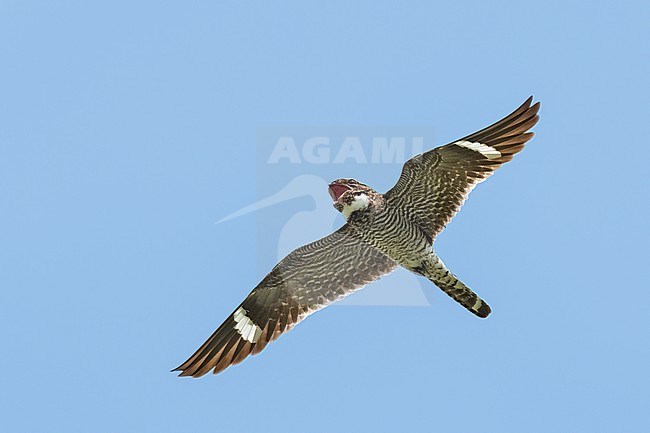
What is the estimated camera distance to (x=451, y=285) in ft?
49.3

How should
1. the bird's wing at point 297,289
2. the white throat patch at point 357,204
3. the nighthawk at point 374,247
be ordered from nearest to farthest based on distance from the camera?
→ the white throat patch at point 357,204, the nighthawk at point 374,247, the bird's wing at point 297,289

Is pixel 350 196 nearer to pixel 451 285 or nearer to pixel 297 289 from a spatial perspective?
pixel 297 289

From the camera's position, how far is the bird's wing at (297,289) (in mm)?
15781

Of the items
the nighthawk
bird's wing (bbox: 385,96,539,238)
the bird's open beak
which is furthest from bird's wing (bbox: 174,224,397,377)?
bird's wing (bbox: 385,96,539,238)

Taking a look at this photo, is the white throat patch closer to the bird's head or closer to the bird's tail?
the bird's head

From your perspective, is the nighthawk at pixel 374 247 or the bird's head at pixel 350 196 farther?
the nighthawk at pixel 374 247

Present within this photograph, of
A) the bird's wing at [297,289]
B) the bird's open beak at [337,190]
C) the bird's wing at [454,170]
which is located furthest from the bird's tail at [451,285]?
the bird's open beak at [337,190]

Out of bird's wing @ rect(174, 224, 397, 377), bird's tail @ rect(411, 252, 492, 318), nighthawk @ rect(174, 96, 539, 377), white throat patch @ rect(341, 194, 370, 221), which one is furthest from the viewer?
bird's wing @ rect(174, 224, 397, 377)

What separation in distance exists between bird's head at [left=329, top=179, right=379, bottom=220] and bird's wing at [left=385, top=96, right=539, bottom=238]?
1.49ft

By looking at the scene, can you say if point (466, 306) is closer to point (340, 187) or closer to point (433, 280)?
point (433, 280)

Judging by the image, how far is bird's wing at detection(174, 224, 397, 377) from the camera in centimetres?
1578

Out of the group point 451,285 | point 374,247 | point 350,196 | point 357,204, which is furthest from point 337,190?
point 451,285

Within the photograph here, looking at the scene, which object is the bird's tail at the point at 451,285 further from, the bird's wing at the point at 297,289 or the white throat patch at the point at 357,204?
the white throat patch at the point at 357,204

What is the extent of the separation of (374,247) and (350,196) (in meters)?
1.12
